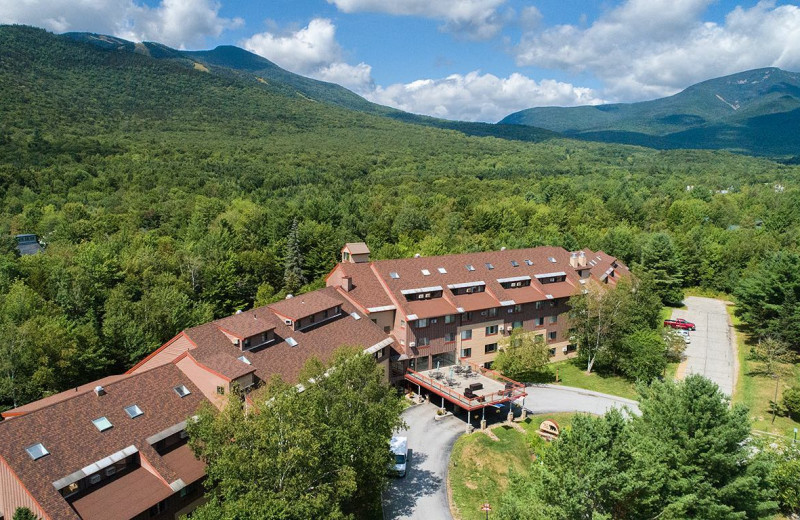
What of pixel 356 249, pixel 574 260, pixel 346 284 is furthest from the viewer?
pixel 574 260

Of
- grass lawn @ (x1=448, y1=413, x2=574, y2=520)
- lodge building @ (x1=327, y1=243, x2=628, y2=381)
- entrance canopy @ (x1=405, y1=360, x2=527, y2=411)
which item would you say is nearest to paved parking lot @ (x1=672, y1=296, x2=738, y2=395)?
lodge building @ (x1=327, y1=243, x2=628, y2=381)

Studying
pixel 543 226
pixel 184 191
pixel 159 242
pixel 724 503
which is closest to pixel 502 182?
pixel 543 226

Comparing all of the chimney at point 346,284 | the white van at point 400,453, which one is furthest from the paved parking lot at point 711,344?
the chimney at point 346,284

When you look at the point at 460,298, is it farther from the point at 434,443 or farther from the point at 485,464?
the point at 485,464

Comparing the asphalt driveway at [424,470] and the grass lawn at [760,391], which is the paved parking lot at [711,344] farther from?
the asphalt driveway at [424,470]

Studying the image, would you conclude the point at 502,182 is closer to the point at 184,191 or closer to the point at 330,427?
the point at 184,191

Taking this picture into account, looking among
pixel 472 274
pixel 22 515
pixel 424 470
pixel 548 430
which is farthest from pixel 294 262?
pixel 22 515

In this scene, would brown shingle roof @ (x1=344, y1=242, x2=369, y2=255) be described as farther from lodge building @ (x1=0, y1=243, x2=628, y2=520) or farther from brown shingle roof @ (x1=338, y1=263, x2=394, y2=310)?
brown shingle roof @ (x1=338, y1=263, x2=394, y2=310)
